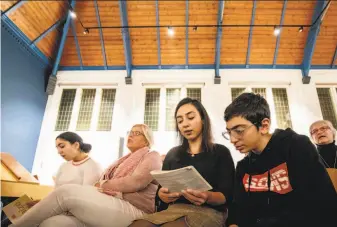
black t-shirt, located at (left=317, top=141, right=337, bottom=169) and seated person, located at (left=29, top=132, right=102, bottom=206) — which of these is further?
black t-shirt, located at (left=317, top=141, right=337, bottom=169)

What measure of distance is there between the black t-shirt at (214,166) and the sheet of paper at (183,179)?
197 millimetres

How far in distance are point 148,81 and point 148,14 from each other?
6.69ft

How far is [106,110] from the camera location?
7.49 meters

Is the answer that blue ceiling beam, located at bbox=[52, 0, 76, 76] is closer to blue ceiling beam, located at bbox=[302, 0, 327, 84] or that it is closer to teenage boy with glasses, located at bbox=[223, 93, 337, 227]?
teenage boy with glasses, located at bbox=[223, 93, 337, 227]

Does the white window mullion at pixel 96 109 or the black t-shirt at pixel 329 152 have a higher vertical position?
the white window mullion at pixel 96 109

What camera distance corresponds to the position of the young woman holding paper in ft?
4.46

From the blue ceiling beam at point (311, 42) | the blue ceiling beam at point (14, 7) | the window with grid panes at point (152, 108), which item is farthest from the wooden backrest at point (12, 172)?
the blue ceiling beam at point (311, 42)

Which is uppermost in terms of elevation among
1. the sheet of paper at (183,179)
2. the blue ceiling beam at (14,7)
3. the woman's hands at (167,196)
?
the blue ceiling beam at (14,7)

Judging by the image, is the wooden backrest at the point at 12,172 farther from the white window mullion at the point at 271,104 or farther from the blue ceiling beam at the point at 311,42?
the blue ceiling beam at the point at 311,42

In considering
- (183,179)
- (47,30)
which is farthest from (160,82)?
(183,179)

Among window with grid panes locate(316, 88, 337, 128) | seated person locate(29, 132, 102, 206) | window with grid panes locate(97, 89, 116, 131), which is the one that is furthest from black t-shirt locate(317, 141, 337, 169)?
window with grid panes locate(97, 89, 116, 131)

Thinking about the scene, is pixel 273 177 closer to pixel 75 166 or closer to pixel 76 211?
pixel 76 211

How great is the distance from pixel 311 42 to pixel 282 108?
2.07 meters

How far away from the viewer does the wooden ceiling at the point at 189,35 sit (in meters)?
6.83
